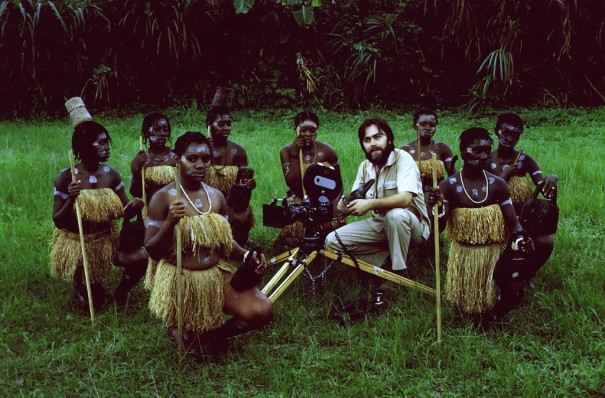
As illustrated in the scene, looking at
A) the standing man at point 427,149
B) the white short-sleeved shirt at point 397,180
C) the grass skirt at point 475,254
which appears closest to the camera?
Result: the grass skirt at point 475,254

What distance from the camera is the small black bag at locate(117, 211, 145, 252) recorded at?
13.6 feet

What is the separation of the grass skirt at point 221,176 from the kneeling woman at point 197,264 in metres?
1.49

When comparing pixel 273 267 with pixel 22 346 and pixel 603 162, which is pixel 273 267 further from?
pixel 603 162

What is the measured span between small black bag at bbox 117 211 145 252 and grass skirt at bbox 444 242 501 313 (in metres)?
2.09

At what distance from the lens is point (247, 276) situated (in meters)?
3.54

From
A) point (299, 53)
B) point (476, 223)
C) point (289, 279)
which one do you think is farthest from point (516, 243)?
point (299, 53)

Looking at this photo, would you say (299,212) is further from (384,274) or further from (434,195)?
(434,195)

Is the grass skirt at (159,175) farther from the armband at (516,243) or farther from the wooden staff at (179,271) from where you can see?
the armband at (516,243)

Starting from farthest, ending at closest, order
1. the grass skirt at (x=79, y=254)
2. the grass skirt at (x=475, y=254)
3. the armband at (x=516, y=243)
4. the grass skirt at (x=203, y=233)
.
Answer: the grass skirt at (x=79, y=254)
the grass skirt at (x=475, y=254)
the armband at (x=516, y=243)
the grass skirt at (x=203, y=233)

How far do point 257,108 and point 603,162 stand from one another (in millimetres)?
5689

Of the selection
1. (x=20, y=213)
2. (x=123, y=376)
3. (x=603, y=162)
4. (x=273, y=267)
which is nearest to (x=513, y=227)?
(x=273, y=267)

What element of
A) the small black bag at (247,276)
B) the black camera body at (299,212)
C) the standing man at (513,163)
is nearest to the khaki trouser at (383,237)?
the black camera body at (299,212)

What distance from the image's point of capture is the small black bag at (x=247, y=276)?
3.49 m

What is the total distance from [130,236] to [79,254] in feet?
1.27
